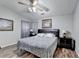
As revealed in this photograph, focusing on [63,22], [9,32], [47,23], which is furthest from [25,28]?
[63,22]

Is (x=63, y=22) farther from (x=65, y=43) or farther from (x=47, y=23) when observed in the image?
(x=65, y=43)

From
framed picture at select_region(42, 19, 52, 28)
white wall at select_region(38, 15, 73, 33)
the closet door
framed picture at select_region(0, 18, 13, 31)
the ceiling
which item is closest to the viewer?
the ceiling

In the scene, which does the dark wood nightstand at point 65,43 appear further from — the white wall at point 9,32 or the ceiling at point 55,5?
the white wall at point 9,32

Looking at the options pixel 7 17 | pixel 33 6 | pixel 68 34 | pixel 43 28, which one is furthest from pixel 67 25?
pixel 7 17

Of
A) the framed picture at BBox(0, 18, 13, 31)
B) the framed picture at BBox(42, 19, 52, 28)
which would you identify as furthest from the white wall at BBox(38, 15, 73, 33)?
the framed picture at BBox(0, 18, 13, 31)

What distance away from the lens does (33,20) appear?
270 inches

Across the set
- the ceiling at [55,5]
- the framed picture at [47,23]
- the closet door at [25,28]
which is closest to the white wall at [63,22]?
the framed picture at [47,23]

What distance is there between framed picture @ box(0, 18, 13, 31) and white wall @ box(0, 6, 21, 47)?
0.21 metres

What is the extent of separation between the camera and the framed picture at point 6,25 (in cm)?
448

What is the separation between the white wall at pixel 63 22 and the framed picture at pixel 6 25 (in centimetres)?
325

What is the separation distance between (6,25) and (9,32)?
55 cm

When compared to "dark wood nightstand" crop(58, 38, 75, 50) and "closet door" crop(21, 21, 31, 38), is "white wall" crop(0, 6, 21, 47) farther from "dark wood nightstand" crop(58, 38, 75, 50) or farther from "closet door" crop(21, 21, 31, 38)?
"dark wood nightstand" crop(58, 38, 75, 50)

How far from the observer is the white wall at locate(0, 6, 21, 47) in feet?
14.9

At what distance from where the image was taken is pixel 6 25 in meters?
4.80
